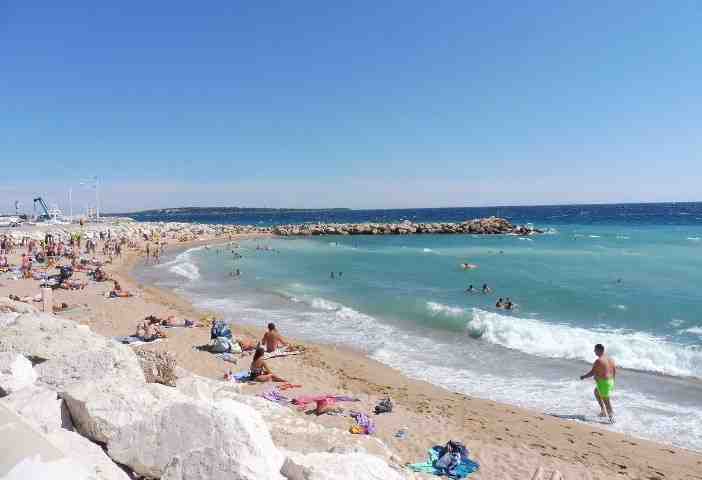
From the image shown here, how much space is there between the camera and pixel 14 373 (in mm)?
5078

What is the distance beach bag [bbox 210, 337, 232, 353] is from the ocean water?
3299mm

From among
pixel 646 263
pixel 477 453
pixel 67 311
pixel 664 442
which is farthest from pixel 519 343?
pixel 646 263

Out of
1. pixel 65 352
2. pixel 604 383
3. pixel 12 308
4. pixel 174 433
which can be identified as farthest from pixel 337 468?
pixel 12 308

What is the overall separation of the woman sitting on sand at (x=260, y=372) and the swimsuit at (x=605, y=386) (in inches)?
234

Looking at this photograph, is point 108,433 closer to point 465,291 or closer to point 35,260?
point 465,291

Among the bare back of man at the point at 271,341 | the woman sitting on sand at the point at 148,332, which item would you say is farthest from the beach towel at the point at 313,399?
the woman sitting on sand at the point at 148,332

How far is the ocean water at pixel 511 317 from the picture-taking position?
408 inches

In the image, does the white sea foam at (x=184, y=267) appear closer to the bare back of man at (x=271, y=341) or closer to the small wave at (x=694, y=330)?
the bare back of man at (x=271, y=341)

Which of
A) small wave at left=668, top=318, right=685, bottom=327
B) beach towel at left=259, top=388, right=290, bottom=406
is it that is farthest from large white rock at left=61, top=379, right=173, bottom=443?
small wave at left=668, top=318, right=685, bottom=327

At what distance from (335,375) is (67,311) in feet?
32.2

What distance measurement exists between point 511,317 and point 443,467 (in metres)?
11.9

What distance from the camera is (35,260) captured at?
28578mm

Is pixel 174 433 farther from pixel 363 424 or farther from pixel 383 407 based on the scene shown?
pixel 383 407

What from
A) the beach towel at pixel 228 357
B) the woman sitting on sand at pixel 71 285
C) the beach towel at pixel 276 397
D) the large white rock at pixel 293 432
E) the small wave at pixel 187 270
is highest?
the large white rock at pixel 293 432
